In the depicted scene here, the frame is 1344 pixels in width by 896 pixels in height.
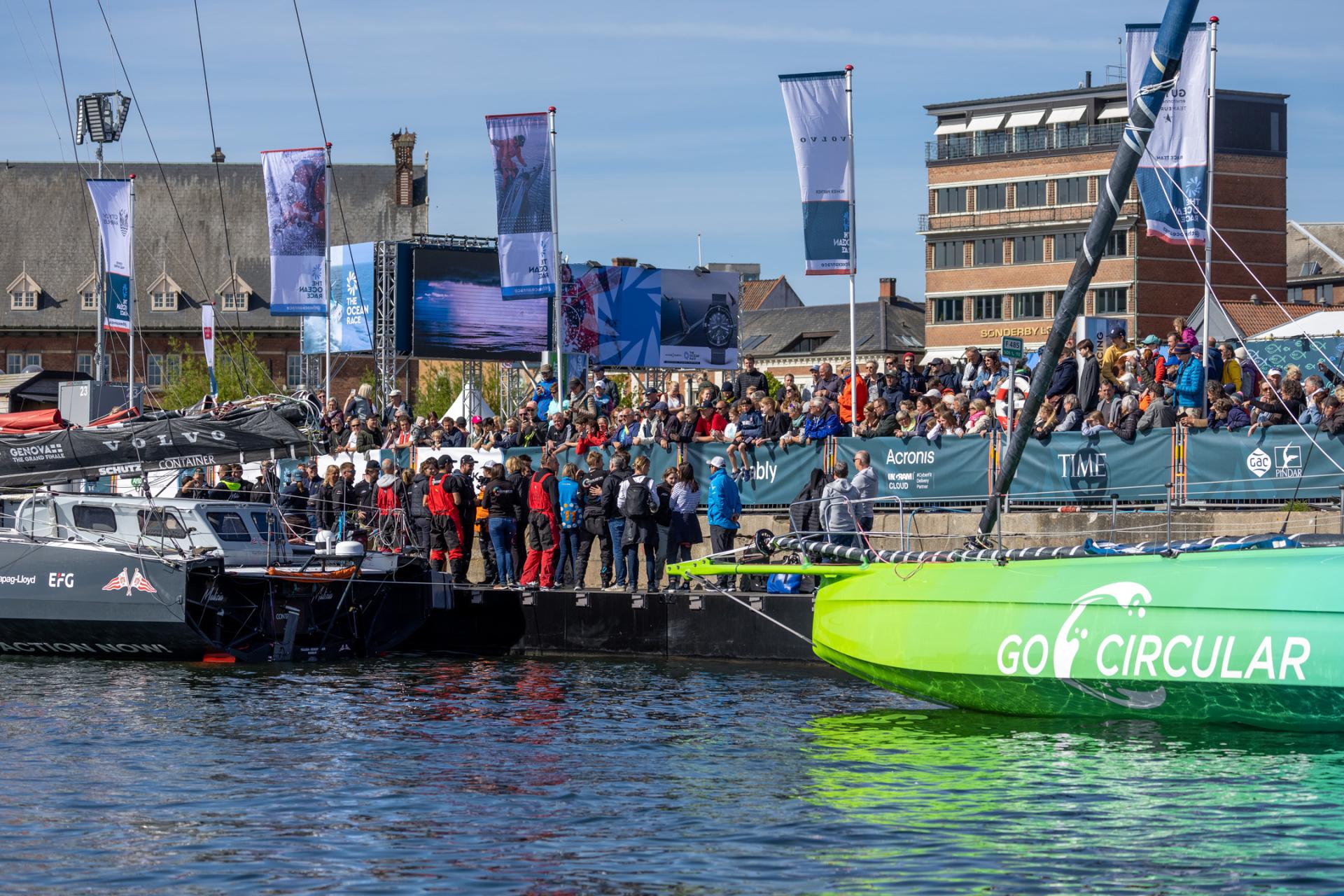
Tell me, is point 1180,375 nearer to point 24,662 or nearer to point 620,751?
point 620,751

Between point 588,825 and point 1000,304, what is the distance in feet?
279

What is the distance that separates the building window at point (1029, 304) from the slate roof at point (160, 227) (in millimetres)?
32425

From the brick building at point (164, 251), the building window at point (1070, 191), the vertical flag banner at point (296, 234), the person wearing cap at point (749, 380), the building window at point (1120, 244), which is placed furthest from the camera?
the building window at point (1070, 191)

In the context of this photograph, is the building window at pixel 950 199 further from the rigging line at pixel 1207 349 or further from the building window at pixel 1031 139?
the rigging line at pixel 1207 349

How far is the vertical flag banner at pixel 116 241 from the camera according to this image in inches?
1598

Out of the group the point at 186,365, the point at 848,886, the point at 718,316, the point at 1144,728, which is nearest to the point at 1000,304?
the point at 186,365

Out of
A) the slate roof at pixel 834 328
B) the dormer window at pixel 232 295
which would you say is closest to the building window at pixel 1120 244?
the slate roof at pixel 834 328

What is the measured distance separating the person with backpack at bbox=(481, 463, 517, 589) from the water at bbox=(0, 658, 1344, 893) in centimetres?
577

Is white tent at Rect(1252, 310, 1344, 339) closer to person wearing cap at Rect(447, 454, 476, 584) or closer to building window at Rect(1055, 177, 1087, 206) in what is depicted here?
person wearing cap at Rect(447, 454, 476, 584)

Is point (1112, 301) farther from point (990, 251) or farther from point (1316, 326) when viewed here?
point (1316, 326)

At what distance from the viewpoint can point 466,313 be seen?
45.6 m

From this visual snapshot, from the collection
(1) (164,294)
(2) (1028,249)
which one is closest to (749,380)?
(1) (164,294)

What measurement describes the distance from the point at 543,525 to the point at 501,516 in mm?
750

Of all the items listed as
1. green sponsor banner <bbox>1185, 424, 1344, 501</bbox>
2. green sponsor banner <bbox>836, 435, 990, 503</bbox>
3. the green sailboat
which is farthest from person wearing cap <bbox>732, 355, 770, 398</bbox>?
the green sailboat
